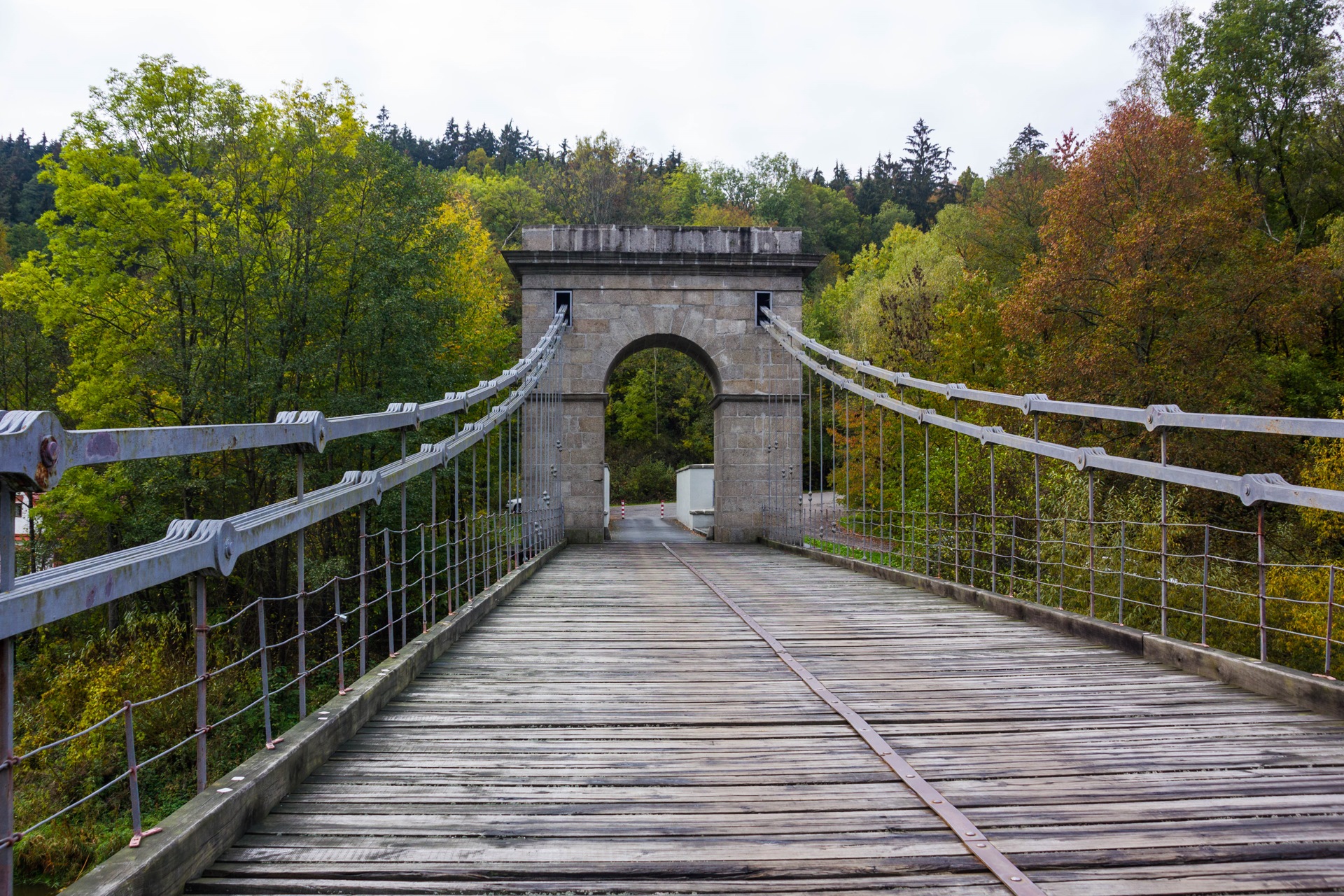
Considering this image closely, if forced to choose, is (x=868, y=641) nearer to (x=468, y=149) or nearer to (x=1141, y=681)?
(x=1141, y=681)

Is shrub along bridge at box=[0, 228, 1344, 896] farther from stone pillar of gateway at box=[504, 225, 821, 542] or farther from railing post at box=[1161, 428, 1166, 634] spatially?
stone pillar of gateway at box=[504, 225, 821, 542]

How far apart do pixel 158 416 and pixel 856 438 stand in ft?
40.5

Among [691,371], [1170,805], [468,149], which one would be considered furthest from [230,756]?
[468,149]

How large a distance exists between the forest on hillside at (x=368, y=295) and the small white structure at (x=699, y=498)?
5369 millimetres

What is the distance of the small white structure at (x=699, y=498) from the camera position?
2066cm

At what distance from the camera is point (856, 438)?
60.4 feet

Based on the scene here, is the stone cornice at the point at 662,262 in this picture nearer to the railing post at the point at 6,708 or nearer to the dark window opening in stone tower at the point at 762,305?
the dark window opening in stone tower at the point at 762,305

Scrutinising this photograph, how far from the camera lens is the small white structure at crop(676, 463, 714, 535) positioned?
67.8ft

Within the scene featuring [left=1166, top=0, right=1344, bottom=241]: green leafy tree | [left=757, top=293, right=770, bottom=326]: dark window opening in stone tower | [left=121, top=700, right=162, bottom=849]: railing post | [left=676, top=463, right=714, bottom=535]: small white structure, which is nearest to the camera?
[left=121, top=700, right=162, bottom=849]: railing post

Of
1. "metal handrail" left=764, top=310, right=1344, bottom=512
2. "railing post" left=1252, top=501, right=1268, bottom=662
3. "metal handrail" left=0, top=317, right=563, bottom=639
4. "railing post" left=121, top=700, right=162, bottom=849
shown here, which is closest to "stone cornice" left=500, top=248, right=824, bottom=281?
"metal handrail" left=764, top=310, right=1344, bottom=512

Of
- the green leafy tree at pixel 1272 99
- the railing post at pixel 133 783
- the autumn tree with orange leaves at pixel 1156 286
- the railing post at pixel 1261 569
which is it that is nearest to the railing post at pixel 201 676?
the railing post at pixel 133 783

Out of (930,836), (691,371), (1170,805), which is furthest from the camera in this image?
(691,371)

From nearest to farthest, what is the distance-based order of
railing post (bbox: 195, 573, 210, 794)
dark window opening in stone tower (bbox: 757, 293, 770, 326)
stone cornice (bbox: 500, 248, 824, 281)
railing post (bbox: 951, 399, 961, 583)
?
railing post (bbox: 195, 573, 210, 794), railing post (bbox: 951, 399, 961, 583), stone cornice (bbox: 500, 248, 824, 281), dark window opening in stone tower (bbox: 757, 293, 770, 326)

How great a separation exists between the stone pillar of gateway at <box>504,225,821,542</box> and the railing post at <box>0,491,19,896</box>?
37.3ft
